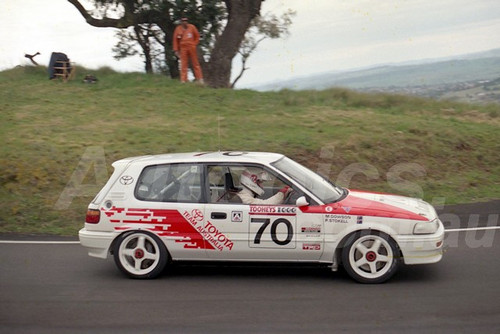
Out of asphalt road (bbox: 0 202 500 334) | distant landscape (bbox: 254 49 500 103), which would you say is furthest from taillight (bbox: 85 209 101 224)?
distant landscape (bbox: 254 49 500 103)

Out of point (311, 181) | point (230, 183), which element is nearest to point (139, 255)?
point (230, 183)

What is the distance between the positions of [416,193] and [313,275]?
19.0ft

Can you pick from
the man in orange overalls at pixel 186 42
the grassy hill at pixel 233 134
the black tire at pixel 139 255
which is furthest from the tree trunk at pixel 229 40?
the black tire at pixel 139 255

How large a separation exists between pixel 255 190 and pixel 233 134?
7.70 metres

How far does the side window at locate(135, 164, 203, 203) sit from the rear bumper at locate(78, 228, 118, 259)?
60cm

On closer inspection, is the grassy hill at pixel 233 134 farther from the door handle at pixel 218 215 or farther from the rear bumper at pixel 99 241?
the door handle at pixel 218 215

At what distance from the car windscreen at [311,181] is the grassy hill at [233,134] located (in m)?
4.49

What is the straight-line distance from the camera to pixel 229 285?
8.22 metres

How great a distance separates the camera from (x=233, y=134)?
16328mm

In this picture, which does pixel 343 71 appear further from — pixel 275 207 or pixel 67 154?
pixel 275 207

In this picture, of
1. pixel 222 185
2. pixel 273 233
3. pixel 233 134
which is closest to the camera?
pixel 273 233

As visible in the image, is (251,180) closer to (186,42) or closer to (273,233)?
(273,233)

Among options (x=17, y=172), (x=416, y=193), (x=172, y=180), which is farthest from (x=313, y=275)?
(x=17, y=172)

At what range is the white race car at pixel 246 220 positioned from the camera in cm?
809
